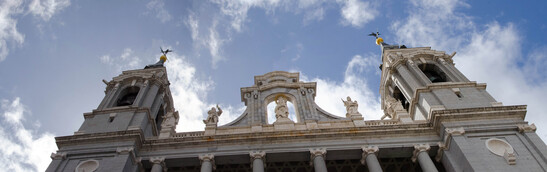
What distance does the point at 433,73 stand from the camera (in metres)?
32.4

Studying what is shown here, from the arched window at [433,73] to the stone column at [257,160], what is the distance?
1440cm

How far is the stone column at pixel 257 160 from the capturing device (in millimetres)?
21531

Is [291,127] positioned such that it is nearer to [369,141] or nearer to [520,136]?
[369,141]

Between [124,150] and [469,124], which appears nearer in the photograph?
[124,150]

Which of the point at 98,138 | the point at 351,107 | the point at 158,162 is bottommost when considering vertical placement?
the point at 158,162

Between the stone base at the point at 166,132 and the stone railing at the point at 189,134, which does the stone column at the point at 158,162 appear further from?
the stone railing at the point at 189,134

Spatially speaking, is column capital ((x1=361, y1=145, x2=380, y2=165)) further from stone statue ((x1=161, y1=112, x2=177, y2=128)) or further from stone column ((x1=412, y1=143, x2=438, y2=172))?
stone statue ((x1=161, y1=112, x2=177, y2=128))

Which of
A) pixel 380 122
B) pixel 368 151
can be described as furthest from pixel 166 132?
pixel 380 122

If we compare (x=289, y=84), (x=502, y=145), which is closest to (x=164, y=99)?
(x=289, y=84)

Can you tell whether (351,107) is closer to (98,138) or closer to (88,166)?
(98,138)

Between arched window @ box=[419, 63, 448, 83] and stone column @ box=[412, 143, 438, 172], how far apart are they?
9870mm

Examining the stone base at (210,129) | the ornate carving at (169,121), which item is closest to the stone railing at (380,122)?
the stone base at (210,129)

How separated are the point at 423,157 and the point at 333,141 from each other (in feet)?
14.0

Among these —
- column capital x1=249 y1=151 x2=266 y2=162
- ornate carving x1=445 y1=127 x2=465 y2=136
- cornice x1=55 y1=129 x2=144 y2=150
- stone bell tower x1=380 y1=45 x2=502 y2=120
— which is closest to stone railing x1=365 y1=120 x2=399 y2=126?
stone bell tower x1=380 y1=45 x2=502 y2=120
